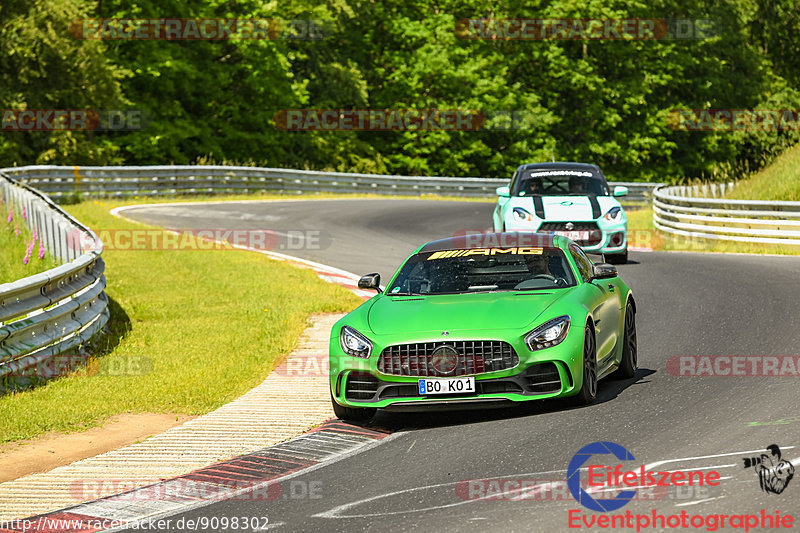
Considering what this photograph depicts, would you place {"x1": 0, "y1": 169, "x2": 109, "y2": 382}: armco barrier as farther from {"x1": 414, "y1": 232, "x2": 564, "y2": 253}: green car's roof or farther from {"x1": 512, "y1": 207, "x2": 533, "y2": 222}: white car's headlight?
{"x1": 512, "y1": 207, "x2": 533, "y2": 222}: white car's headlight

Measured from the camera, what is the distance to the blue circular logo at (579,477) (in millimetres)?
6269

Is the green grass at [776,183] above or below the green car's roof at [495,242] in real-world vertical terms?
below

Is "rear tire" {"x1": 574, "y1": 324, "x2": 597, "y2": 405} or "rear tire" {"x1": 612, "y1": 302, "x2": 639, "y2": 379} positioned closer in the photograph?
"rear tire" {"x1": 574, "y1": 324, "x2": 597, "y2": 405}

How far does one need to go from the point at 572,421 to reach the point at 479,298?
4.61 feet

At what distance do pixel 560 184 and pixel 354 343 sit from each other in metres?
12.0

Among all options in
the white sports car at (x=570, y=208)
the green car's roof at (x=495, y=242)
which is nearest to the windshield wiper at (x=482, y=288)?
the green car's roof at (x=495, y=242)

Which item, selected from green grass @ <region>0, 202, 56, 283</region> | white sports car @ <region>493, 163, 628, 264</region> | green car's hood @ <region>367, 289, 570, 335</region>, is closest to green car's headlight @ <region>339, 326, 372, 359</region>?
green car's hood @ <region>367, 289, 570, 335</region>

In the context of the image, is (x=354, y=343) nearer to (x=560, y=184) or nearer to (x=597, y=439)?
(x=597, y=439)

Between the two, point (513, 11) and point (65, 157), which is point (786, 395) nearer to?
point (65, 157)

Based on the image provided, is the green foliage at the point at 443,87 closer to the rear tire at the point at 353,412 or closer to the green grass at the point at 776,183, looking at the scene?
the green grass at the point at 776,183

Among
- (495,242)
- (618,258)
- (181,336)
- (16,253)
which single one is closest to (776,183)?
(618,258)

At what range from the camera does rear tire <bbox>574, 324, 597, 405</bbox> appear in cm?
889

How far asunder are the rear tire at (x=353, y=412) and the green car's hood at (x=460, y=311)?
0.65m

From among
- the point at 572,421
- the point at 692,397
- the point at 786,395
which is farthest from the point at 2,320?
the point at 786,395
